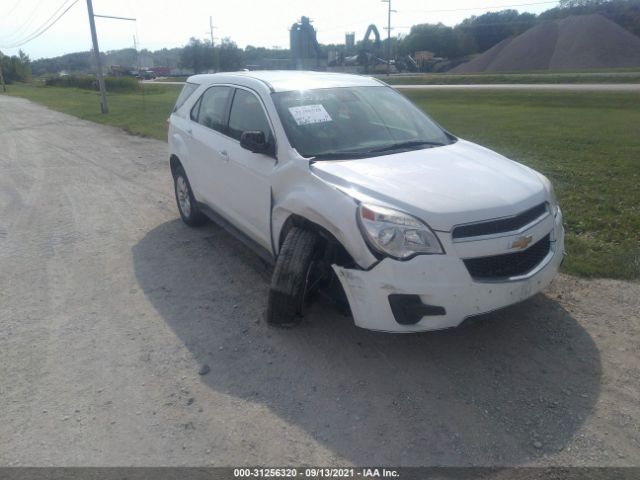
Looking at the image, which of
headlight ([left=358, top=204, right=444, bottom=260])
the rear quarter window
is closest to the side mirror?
headlight ([left=358, top=204, right=444, bottom=260])

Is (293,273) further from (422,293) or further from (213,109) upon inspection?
(213,109)

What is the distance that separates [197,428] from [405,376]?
1319 millimetres

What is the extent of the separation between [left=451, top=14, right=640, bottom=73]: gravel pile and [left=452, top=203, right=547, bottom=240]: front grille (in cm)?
5822

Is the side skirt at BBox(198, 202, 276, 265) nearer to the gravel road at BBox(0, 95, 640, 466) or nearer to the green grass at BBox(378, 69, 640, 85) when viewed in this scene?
the gravel road at BBox(0, 95, 640, 466)

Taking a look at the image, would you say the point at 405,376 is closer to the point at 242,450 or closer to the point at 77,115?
the point at 242,450

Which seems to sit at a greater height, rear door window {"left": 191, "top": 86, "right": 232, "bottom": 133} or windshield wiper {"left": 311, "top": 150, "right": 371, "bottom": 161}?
rear door window {"left": 191, "top": 86, "right": 232, "bottom": 133}

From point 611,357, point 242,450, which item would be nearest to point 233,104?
point 242,450

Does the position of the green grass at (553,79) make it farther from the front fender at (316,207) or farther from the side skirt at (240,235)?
the front fender at (316,207)

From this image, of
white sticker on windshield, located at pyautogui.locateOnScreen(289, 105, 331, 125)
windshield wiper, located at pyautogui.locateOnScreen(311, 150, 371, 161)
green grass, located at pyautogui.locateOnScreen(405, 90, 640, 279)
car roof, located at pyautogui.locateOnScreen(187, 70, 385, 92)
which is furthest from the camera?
green grass, located at pyautogui.locateOnScreen(405, 90, 640, 279)

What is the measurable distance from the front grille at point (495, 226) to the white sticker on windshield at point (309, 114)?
170 centimetres

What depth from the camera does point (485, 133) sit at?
13211 mm

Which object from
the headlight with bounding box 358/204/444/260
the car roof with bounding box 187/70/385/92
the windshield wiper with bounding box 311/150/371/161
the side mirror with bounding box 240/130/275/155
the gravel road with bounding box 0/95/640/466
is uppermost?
the car roof with bounding box 187/70/385/92

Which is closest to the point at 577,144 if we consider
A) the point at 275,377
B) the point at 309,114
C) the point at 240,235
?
the point at 309,114

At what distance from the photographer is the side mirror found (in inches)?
168
